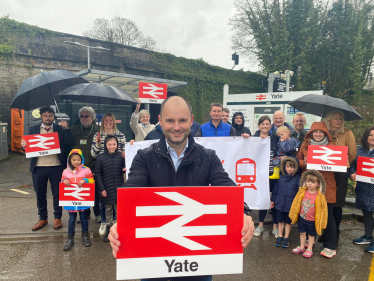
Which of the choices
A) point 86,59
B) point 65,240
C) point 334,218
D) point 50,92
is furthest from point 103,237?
point 86,59

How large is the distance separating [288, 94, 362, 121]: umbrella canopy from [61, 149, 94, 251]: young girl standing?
368 cm

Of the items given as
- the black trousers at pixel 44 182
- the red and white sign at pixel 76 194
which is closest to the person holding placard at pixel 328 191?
the red and white sign at pixel 76 194

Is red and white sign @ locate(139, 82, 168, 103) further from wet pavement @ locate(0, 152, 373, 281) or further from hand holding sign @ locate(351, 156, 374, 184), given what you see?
hand holding sign @ locate(351, 156, 374, 184)

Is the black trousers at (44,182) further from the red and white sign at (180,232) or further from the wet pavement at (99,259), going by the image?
the red and white sign at (180,232)

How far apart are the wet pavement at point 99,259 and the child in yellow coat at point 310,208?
326mm

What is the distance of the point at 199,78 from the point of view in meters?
23.5

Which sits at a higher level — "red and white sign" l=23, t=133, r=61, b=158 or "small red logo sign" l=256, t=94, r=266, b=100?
"small red logo sign" l=256, t=94, r=266, b=100

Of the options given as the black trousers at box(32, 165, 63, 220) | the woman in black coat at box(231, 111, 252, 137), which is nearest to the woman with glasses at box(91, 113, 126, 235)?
the black trousers at box(32, 165, 63, 220)

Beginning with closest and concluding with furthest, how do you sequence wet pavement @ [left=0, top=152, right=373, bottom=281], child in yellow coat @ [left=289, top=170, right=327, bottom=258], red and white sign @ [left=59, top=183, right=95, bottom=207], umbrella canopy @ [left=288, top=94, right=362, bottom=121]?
wet pavement @ [left=0, top=152, right=373, bottom=281], child in yellow coat @ [left=289, top=170, right=327, bottom=258], umbrella canopy @ [left=288, top=94, right=362, bottom=121], red and white sign @ [left=59, top=183, right=95, bottom=207]

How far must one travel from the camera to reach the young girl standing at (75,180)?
4.17 metres

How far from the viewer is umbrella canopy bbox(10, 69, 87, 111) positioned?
4285 mm

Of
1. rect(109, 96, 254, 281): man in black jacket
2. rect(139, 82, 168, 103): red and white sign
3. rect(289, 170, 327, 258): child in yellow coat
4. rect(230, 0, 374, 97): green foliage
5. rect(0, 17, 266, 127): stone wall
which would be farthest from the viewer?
rect(230, 0, 374, 97): green foliage

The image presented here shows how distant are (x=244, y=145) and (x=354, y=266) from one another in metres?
2.35

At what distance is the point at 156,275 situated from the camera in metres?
1.64
